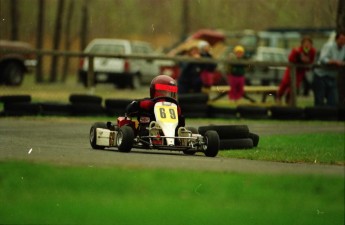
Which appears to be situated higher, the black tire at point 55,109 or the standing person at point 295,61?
the standing person at point 295,61

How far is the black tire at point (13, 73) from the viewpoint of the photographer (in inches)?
776

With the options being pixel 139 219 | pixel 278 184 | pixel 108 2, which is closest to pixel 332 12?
pixel 278 184

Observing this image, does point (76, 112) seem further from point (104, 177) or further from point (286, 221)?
point (286, 221)

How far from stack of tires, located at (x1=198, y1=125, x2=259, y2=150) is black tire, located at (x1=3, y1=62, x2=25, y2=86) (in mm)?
8457

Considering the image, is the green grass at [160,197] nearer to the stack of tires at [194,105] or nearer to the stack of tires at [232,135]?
the stack of tires at [232,135]

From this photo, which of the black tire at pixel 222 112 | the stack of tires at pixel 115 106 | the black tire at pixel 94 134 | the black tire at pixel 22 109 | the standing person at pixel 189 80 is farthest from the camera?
the standing person at pixel 189 80

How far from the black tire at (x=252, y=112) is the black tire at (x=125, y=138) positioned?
30.9ft

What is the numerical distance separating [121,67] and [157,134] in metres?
19.2

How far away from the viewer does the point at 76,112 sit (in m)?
13.4

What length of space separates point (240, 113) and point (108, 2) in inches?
388

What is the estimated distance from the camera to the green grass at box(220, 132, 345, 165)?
39.2 ft

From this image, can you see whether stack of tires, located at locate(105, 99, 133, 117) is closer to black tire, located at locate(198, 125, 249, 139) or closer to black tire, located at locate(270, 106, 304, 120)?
black tire, located at locate(198, 125, 249, 139)

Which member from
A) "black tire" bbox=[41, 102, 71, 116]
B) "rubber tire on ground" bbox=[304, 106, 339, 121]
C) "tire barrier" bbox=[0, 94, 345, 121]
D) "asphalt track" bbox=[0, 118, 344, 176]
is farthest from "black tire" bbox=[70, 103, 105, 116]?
"rubber tire on ground" bbox=[304, 106, 339, 121]

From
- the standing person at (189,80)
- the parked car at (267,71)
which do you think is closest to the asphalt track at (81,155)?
the standing person at (189,80)
